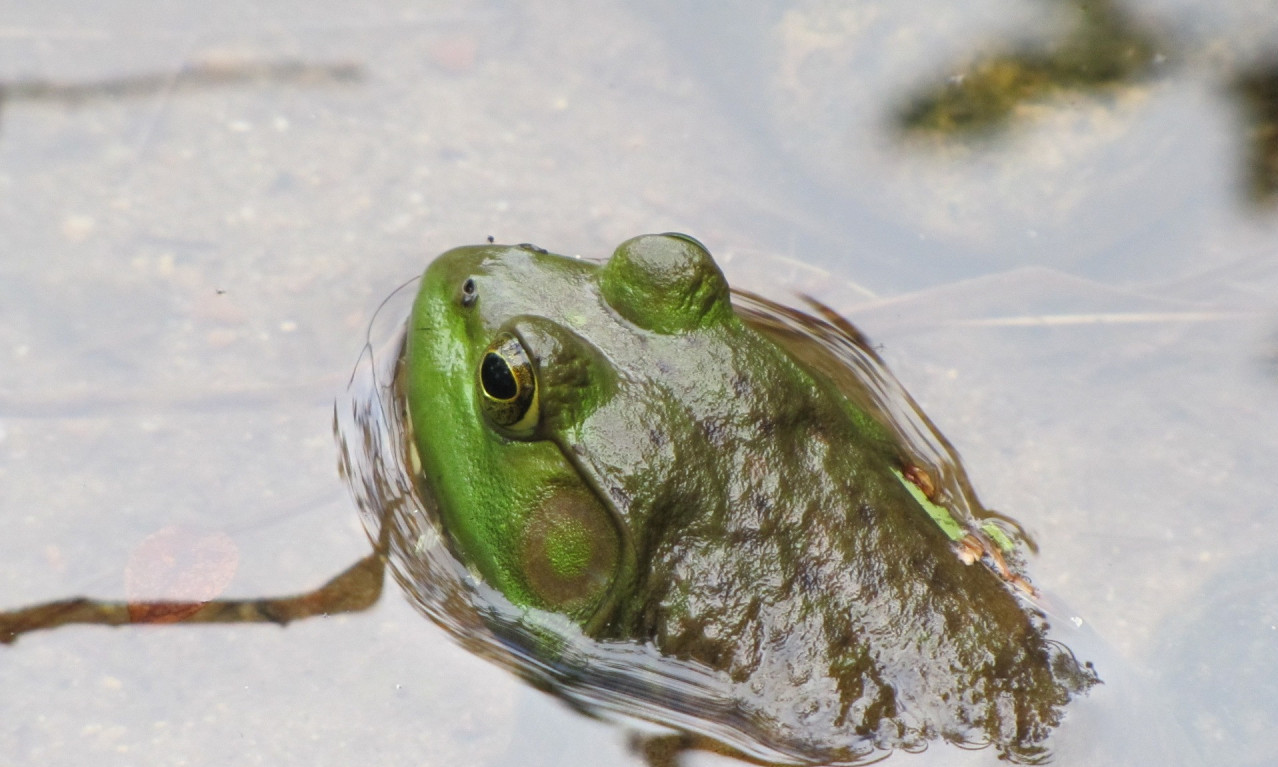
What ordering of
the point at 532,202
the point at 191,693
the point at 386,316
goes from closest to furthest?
1. the point at 191,693
2. the point at 386,316
3. the point at 532,202

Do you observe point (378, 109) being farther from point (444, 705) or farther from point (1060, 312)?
point (1060, 312)

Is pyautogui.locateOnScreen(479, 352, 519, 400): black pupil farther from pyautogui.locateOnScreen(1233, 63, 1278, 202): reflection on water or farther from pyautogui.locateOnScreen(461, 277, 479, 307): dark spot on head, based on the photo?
pyautogui.locateOnScreen(1233, 63, 1278, 202): reflection on water

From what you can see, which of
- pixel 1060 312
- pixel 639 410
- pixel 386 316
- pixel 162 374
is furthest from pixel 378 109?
pixel 1060 312

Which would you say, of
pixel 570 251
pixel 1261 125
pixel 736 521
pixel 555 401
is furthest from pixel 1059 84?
pixel 555 401

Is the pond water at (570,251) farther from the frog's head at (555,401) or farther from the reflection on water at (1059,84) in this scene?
the frog's head at (555,401)

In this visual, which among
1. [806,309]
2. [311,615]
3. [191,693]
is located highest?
[806,309]

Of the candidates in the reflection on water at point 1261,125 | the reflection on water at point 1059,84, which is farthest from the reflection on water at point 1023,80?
the reflection on water at point 1261,125

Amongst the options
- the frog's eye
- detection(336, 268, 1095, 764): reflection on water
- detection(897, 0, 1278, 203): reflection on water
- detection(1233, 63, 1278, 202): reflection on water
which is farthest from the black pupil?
detection(1233, 63, 1278, 202): reflection on water
